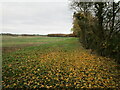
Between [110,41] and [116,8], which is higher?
[116,8]

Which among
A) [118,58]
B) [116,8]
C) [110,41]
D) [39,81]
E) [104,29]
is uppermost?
[116,8]

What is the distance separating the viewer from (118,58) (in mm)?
5355

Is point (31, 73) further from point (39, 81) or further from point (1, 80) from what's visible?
point (1, 80)

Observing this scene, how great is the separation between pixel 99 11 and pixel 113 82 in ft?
17.2

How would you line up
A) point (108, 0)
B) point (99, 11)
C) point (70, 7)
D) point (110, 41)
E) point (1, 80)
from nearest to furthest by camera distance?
point (1, 80) → point (110, 41) → point (108, 0) → point (99, 11) → point (70, 7)

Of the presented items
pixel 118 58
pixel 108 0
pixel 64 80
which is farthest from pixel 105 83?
pixel 108 0

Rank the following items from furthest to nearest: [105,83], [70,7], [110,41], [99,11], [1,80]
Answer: [70,7]
[99,11]
[110,41]
[1,80]
[105,83]

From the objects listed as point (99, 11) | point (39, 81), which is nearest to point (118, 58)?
point (99, 11)

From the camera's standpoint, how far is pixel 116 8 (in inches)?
242

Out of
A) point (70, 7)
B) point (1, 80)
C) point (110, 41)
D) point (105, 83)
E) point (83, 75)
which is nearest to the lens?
point (105, 83)

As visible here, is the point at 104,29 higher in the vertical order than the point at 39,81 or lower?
higher

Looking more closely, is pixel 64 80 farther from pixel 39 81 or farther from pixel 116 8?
pixel 116 8

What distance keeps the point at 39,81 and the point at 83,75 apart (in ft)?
6.37

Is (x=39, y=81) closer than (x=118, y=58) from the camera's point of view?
Yes
